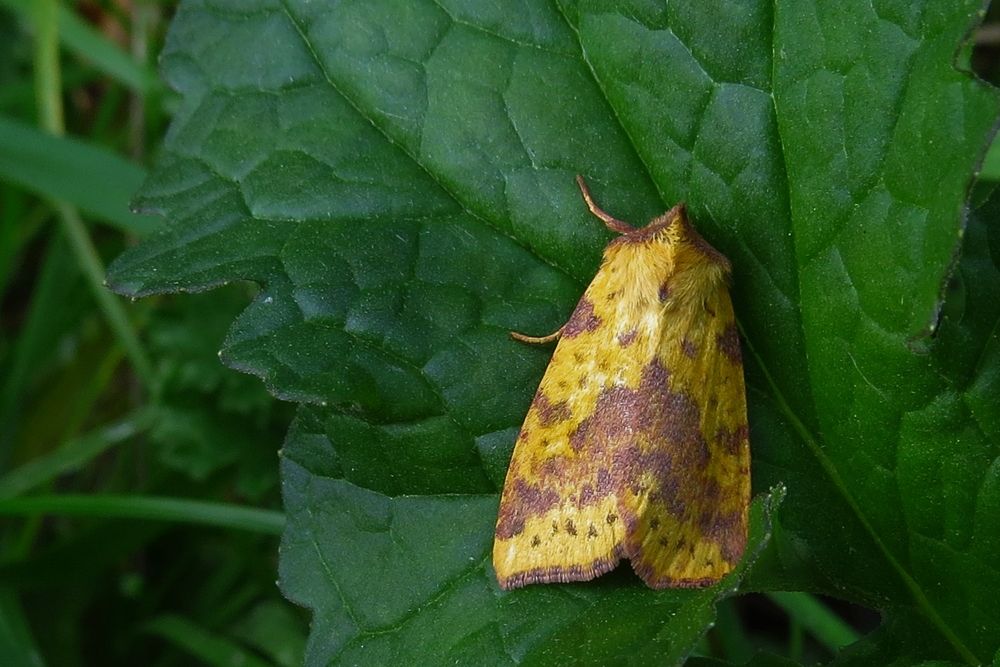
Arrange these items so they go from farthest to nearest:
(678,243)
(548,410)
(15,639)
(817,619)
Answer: (15,639), (817,619), (548,410), (678,243)

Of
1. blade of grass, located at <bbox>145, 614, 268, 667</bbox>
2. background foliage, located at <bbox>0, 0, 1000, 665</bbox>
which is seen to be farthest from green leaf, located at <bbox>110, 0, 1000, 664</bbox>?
blade of grass, located at <bbox>145, 614, 268, 667</bbox>

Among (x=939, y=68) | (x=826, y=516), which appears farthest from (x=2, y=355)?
(x=939, y=68)

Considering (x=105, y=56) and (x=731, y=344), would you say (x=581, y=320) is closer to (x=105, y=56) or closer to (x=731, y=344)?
(x=731, y=344)

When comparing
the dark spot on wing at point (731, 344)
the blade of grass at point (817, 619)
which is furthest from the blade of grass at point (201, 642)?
the dark spot on wing at point (731, 344)

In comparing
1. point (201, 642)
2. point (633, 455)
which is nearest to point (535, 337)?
point (633, 455)

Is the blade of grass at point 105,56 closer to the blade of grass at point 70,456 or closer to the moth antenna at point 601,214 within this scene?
the blade of grass at point 70,456

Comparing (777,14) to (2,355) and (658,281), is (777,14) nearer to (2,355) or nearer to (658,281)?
(658,281)
